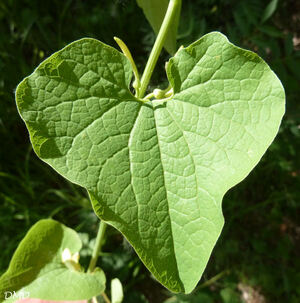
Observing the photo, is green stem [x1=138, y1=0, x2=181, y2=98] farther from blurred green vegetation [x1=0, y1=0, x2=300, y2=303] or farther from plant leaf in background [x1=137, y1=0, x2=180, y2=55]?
blurred green vegetation [x1=0, y1=0, x2=300, y2=303]

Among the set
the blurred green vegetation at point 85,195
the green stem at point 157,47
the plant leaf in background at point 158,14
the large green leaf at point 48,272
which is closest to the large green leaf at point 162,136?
the green stem at point 157,47

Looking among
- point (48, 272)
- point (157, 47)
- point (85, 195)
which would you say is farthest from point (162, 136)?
point (85, 195)

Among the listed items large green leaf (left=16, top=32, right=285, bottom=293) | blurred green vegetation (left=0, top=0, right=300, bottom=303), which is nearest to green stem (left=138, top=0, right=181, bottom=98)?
large green leaf (left=16, top=32, right=285, bottom=293)

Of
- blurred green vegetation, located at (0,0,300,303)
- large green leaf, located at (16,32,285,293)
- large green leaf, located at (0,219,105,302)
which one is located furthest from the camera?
blurred green vegetation, located at (0,0,300,303)

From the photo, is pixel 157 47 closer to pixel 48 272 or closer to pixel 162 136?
pixel 162 136

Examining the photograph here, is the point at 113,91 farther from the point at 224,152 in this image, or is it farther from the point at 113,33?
the point at 113,33
